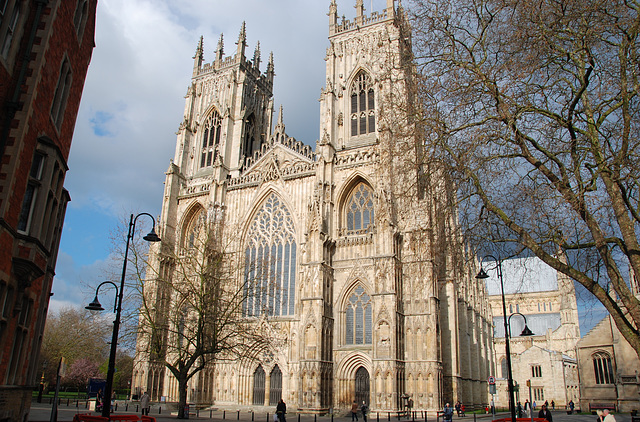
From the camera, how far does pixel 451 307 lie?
2906 cm

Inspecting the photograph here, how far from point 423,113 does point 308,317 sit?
1786cm

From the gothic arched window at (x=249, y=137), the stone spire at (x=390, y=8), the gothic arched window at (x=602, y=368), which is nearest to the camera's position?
the stone spire at (x=390, y=8)

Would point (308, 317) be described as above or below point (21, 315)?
above

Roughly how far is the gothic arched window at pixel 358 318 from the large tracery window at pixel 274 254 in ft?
12.2

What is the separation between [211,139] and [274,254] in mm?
12853

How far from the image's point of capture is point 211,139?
132 ft

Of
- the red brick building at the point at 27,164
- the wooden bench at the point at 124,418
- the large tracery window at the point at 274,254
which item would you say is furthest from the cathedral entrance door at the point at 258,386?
the wooden bench at the point at 124,418

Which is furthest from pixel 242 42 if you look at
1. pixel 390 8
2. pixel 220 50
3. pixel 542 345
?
pixel 542 345

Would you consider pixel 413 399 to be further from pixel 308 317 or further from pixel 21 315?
pixel 21 315

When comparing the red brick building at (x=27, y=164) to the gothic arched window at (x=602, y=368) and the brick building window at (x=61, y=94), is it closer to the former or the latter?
the brick building window at (x=61, y=94)

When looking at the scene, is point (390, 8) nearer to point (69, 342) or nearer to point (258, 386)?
point (258, 386)

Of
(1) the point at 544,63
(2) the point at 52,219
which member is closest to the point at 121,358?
(2) the point at 52,219

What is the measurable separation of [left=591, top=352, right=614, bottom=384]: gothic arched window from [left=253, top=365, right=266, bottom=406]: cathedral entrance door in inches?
1157

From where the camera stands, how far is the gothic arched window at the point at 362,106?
34062 mm
